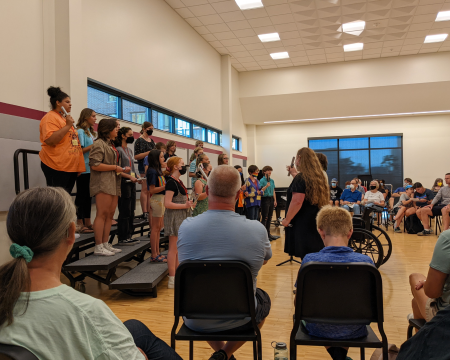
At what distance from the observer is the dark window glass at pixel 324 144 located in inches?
606

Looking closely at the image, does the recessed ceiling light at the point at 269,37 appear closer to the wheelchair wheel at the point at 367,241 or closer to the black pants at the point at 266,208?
the black pants at the point at 266,208

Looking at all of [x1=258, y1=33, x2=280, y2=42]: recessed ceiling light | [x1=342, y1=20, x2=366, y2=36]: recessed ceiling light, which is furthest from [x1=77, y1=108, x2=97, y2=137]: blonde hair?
[x1=342, y1=20, x2=366, y2=36]: recessed ceiling light

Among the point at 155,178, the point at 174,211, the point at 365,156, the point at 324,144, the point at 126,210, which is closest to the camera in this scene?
the point at 174,211

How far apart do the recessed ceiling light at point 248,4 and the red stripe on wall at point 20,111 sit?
556cm

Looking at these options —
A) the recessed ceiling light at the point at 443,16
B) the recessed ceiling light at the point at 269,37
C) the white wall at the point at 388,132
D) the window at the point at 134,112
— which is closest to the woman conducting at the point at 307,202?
the window at the point at 134,112

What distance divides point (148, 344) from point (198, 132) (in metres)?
9.04

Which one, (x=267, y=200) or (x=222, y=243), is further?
(x=267, y=200)

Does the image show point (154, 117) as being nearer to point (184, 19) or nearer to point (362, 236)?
point (184, 19)

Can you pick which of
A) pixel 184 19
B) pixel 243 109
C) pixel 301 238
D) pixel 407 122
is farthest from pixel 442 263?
pixel 407 122

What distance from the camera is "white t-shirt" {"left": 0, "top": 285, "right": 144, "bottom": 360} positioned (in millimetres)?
855

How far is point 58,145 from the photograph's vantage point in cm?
360

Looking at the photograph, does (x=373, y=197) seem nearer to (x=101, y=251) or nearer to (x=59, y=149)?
(x=101, y=251)

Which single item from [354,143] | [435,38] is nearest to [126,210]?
[435,38]

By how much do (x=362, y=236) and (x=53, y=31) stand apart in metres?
5.09
